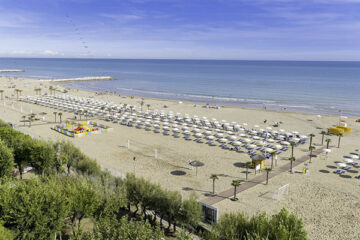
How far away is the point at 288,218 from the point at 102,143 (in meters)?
24.8

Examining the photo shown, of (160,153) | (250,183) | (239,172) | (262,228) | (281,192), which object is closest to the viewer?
(262,228)

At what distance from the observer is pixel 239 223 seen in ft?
40.9

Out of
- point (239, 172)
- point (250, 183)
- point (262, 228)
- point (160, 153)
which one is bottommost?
point (250, 183)

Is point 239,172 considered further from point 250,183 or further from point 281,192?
point 281,192

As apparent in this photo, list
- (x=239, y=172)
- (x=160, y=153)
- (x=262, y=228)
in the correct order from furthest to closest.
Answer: (x=160, y=153) < (x=239, y=172) < (x=262, y=228)

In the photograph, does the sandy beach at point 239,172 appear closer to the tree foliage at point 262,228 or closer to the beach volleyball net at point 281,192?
the beach volleyball net at point 281,192

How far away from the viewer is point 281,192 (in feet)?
67.0

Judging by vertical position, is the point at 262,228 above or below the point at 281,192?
above

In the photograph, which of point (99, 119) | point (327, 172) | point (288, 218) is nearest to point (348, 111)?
point (327, 172)

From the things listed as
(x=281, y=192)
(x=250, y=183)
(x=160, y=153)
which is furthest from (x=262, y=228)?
(x=160, y=153)

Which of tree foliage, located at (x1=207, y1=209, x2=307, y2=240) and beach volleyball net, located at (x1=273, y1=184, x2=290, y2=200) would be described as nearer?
Answer: tree foliage, located at (x1=207, y1=209, x2=307, y2=240)

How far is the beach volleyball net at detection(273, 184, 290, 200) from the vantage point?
19875 mm

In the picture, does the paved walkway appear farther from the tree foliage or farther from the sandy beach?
the tree foliage

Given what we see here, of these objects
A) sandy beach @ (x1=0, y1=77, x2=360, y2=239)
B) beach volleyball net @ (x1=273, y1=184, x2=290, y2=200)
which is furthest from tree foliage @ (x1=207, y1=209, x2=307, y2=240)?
beach volleyball net @ (x1=273, y1=184, x2=290, y2=200)
